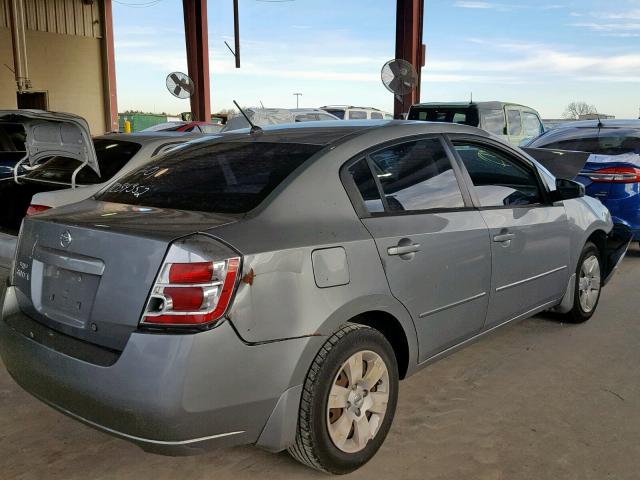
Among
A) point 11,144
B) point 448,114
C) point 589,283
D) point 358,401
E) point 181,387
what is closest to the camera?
point 181,387

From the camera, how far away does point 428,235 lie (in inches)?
118

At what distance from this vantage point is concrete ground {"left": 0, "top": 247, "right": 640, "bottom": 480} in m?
2.76

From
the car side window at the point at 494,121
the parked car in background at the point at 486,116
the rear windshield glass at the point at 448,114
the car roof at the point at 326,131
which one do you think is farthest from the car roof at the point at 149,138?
the car side window at the point at 494,121

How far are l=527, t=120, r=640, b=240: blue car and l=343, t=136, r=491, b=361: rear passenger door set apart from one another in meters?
3.47

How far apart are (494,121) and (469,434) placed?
10.3 m

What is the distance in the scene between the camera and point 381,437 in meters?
2.85

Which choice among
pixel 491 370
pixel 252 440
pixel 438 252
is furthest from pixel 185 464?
pixel 491 370

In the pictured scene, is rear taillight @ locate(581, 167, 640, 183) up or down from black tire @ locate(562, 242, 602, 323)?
up

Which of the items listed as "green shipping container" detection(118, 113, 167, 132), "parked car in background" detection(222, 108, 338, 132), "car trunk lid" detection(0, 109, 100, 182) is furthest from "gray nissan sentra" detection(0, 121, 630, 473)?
"green shipping container" detection(118, 113, 167, 132)

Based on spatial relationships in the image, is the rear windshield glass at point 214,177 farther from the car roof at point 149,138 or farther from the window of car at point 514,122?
the window of car at point 514,122

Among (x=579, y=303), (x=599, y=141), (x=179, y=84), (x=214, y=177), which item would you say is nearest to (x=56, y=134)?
(x=214, y=177)

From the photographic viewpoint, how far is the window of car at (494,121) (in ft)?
39.5

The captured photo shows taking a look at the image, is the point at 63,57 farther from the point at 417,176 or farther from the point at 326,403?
the point at 326,403

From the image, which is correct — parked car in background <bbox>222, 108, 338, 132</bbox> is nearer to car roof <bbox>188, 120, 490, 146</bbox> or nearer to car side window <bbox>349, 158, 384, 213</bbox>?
car roof <bbox>188, 120, 490, 146</bbox>
